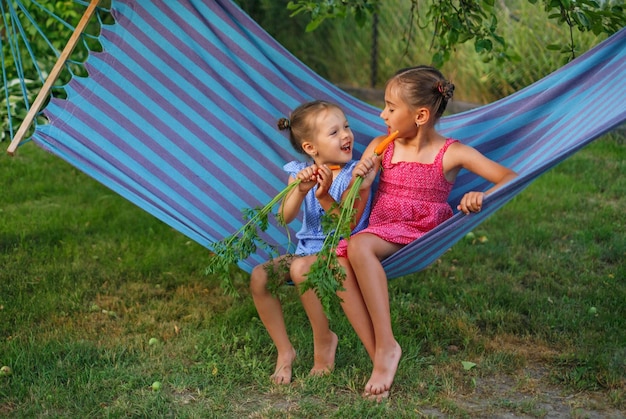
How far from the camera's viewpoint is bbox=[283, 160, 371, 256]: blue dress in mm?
2693

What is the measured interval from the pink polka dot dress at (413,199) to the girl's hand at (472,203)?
A: 0.28 m

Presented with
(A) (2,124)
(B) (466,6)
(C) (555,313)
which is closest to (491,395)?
(C) (555,313)

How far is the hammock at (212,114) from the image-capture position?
267cm

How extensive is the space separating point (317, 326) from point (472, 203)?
1.94ft

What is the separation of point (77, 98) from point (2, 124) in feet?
7.18

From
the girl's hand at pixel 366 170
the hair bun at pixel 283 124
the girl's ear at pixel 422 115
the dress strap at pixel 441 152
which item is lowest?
the hair bun at pixel 283 124

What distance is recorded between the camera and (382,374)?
8.23 ft

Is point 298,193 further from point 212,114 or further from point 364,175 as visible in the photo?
point 212,114

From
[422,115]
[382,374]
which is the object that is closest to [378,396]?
[382,374]

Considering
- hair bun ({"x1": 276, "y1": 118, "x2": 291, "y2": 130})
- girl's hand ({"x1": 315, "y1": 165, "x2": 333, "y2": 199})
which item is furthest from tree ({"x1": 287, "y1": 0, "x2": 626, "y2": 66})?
girl's hand ({"x1": 315, "y1": 165, "x2": 333, "y2": 199})

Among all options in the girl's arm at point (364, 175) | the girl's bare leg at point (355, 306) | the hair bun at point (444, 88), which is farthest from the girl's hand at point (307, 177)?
the hair bun at point (444, 88)

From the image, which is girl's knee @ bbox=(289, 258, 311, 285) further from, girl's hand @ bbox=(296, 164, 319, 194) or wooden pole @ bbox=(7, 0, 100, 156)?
wooden pole @ bbox=(7, 0, 100, 156)

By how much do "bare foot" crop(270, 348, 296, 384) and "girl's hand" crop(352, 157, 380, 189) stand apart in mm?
548

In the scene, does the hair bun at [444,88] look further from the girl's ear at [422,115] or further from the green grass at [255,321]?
the green grass at [255,321]
